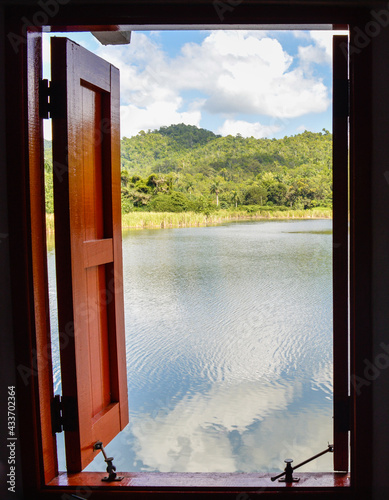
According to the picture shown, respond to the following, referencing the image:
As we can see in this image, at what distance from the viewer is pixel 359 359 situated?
1152 millimetres

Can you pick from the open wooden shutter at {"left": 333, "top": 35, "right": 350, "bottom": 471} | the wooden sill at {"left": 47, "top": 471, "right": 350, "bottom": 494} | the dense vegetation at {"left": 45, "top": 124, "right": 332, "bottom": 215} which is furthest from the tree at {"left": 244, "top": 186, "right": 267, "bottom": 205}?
the wooden sill at {"left": 47, "top": 471, "right": 350, "bottom": 494}

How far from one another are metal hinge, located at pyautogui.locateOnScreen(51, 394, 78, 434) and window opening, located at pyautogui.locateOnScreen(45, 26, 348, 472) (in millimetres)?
828

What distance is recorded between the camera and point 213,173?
4457 millimetres

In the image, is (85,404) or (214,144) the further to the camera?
(214,144)

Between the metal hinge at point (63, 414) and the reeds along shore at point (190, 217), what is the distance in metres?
3.27

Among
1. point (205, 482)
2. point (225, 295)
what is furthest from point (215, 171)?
point (205, 482)

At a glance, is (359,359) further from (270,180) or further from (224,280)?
(270,180)

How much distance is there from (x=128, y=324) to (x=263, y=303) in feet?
3.98

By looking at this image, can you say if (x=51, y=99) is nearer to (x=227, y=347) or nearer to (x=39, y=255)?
(x=39, y=255)

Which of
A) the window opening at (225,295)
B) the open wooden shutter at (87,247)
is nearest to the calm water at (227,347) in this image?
the window opening at (225,295)

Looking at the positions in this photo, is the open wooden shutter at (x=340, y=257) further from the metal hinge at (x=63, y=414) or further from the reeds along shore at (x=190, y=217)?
the reeds along shore at (x=190, y=217)

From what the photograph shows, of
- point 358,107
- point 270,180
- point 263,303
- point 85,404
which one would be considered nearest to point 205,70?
point 270,180

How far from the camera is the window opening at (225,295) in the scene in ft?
8.14

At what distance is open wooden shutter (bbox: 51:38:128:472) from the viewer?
51.2 inches
